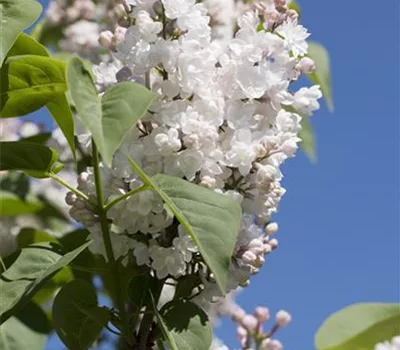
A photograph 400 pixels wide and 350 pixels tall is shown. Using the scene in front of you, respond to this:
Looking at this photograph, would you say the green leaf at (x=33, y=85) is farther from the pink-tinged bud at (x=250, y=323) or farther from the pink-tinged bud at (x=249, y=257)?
the pink-tinged bud at (x=250, y=323)

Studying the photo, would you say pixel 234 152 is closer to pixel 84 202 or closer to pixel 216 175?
pixel 216 175

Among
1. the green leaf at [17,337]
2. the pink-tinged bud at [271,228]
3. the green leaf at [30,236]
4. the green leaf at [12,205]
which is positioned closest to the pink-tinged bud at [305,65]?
the pink-tinged bud at [271,228]

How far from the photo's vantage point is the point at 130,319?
1054 mm

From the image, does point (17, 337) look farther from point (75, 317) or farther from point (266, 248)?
point (266, 248)

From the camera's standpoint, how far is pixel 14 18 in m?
0.97

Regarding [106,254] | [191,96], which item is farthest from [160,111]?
[106,254]

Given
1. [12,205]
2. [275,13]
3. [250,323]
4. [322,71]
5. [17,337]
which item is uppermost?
[322,71]

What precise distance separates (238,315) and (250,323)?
4 centimetres

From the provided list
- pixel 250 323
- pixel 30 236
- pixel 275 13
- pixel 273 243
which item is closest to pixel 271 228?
pixel 273 243

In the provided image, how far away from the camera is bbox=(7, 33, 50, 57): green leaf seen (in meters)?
1.05

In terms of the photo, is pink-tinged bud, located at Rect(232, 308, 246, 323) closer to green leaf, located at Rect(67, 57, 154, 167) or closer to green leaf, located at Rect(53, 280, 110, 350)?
green leaf, located at Rect(53, 280, 110, 350)

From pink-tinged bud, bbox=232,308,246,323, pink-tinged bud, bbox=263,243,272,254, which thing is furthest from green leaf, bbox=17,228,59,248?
pink-tinged bud, bbox=263,243,272,254

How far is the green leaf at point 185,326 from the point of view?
944 mm

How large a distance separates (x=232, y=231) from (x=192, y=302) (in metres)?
0.18
